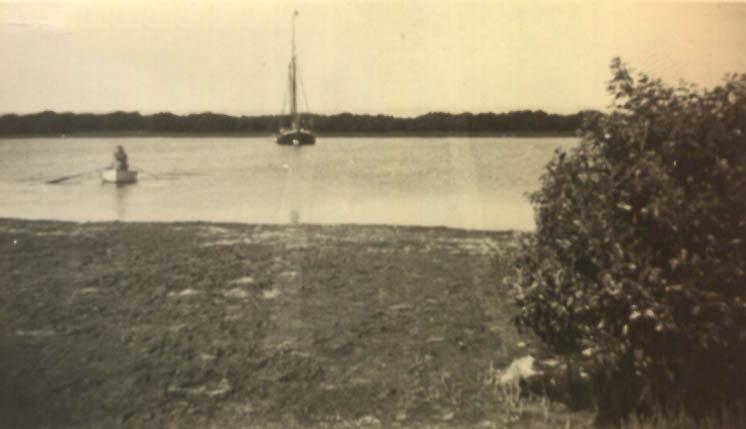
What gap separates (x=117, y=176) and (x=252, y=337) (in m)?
8.10

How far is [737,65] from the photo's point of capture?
606cm

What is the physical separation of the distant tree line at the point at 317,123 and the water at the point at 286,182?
0.35m

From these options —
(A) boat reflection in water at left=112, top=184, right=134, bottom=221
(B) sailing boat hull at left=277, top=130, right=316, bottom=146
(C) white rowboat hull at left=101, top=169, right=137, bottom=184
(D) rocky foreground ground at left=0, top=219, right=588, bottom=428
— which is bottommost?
(D) rocky foreground ground at left=0, top=219, right=588, bottom=428

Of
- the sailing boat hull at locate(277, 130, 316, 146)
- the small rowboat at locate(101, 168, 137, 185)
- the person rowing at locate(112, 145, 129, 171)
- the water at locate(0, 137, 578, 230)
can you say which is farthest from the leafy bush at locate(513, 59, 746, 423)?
the small rowboat at locate(101, 168, 137, 185)

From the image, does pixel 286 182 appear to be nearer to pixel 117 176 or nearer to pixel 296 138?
pixel 296 138

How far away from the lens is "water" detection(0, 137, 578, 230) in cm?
987

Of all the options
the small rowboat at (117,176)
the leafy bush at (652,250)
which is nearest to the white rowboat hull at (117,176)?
the small rowboat at (117,176)

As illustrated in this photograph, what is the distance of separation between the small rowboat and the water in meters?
0.20

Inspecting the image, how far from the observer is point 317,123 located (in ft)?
30.2

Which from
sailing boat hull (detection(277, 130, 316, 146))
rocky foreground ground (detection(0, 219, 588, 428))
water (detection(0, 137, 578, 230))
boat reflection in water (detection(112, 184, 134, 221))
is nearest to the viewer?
rocky foreground ground (detection(0, 219, 588, 428))

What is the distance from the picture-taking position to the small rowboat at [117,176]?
12.8m

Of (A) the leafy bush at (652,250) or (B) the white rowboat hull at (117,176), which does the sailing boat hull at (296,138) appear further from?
(A) the leafy bush at (652,250)

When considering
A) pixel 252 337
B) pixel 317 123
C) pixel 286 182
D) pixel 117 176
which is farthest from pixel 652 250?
pixel 286 182

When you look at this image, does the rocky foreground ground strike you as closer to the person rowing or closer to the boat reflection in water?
the boat reflection in water
